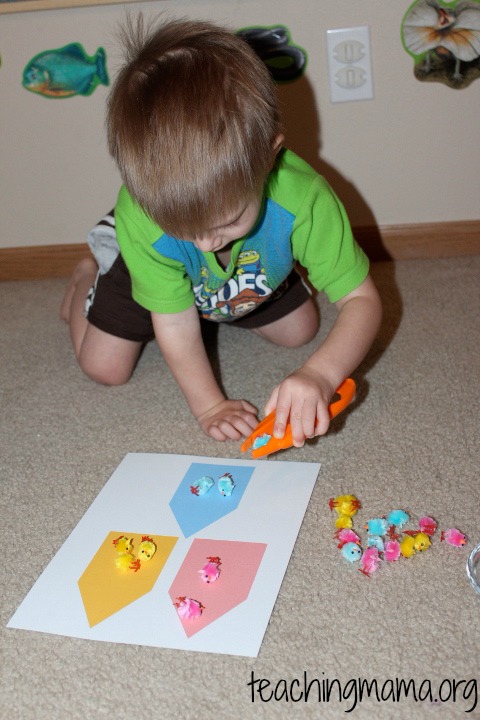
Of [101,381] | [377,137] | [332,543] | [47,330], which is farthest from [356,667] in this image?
[377,137]

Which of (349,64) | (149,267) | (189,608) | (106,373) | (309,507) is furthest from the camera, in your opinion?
(349,64)

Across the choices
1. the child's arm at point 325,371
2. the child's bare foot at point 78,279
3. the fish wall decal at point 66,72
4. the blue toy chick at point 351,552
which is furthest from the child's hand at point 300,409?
the fish wall decal at point 66,72

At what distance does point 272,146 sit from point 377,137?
573 mm

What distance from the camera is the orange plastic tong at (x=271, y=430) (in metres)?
0.70

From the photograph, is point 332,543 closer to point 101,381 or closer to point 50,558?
point 50,558

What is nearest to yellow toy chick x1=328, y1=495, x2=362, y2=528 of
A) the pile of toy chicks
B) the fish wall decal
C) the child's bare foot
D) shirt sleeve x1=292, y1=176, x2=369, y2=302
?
the pile of toy chicks

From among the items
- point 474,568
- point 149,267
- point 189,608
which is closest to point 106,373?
point 149,267

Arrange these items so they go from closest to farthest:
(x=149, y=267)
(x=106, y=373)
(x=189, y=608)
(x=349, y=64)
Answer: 1. (x=189, y=608)
2. (x=149, y=267)
3. (x=106, y=373)
4. (x=349, y=64)

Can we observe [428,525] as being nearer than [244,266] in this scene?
Yes

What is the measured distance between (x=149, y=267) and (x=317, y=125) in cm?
52

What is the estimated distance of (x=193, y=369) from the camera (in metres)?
0.85

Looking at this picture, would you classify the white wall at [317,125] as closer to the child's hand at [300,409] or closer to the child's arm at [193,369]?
the child's arm at [193,369]

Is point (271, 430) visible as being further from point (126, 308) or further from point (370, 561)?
point (126, 308)

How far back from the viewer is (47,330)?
1154 millimetres
